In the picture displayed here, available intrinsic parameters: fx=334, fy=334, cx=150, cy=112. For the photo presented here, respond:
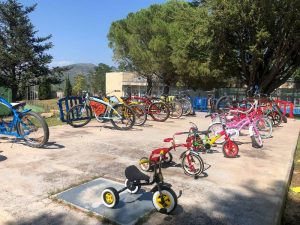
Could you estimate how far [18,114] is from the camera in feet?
19.2

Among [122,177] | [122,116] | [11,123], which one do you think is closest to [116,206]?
[122,177]

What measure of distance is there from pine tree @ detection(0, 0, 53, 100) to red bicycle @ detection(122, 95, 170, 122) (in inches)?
755

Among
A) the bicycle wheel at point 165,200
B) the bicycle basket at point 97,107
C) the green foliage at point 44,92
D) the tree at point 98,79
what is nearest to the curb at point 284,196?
the bicycle wheel at point 165,200

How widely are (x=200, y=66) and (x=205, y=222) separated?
2052cm

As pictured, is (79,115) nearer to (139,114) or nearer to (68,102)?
(68,102)

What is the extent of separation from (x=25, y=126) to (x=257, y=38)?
11.8 m

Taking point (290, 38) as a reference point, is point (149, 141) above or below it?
below

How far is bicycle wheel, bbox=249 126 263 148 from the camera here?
653 centimetres

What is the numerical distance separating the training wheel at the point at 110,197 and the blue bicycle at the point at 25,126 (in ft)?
8.97

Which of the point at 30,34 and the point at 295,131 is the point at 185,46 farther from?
the point at 30,34

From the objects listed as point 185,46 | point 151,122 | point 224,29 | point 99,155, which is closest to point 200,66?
point 185,46

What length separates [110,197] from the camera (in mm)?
3332

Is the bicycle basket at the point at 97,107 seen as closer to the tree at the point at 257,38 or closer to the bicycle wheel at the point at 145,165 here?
the bicycle wheel at the point at 145,165

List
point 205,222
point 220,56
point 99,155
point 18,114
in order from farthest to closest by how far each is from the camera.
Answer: point 220,56 < point 18,114 < point 99,155 < point 205,222
